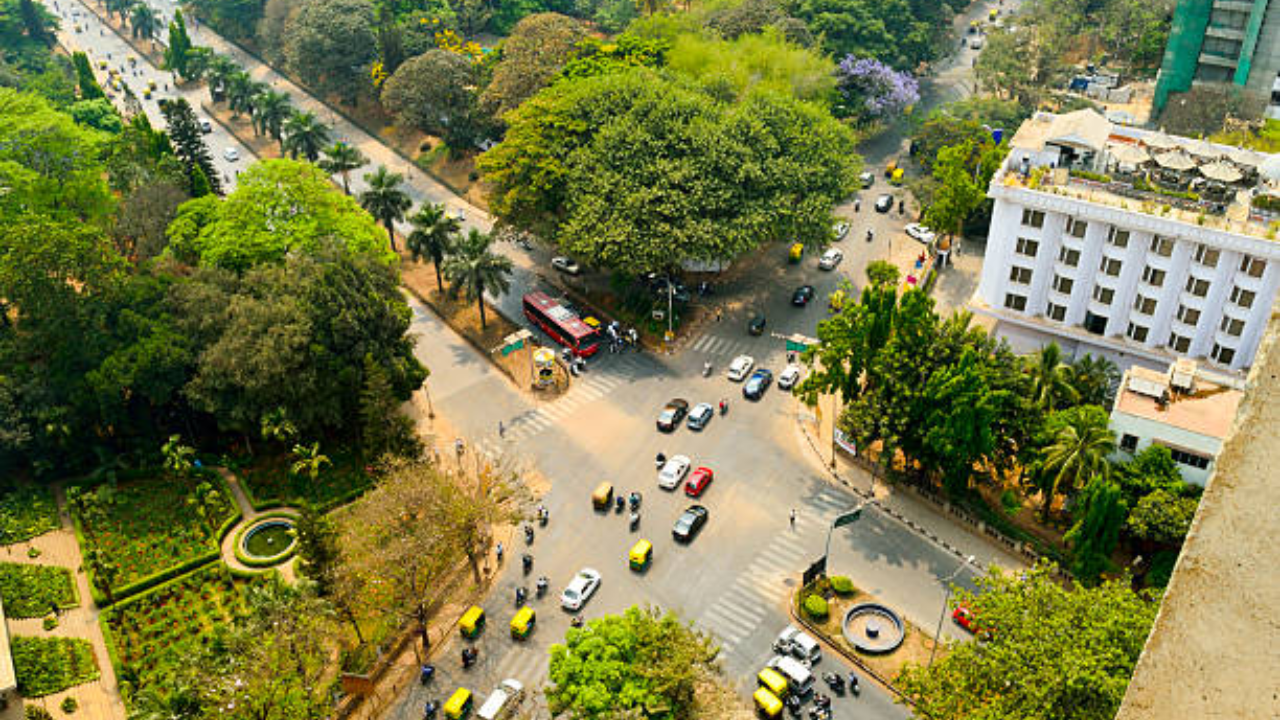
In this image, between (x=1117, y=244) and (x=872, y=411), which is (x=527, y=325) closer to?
(x=872, y=411)

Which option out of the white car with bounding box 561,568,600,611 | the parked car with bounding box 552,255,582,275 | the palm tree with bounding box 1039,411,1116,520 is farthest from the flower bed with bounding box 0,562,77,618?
the palm tree with bounding box 1039,411,1116,520

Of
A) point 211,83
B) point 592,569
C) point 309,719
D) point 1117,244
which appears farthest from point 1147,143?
point 211,83

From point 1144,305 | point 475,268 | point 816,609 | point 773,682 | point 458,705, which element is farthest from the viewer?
point 475,268

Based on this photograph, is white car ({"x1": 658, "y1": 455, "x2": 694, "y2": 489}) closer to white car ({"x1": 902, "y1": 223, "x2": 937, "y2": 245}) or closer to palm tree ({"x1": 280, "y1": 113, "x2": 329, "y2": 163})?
white car ({"x1": 902, "y1": 223, "x2": 937, "y2": 245})

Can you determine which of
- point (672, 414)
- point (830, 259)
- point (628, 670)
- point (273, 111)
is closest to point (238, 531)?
point (672, 414)

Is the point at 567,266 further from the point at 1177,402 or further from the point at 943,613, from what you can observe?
the point at 1177,402

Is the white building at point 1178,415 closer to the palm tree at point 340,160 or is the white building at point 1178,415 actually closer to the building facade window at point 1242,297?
the building facade window at point 1242,297
